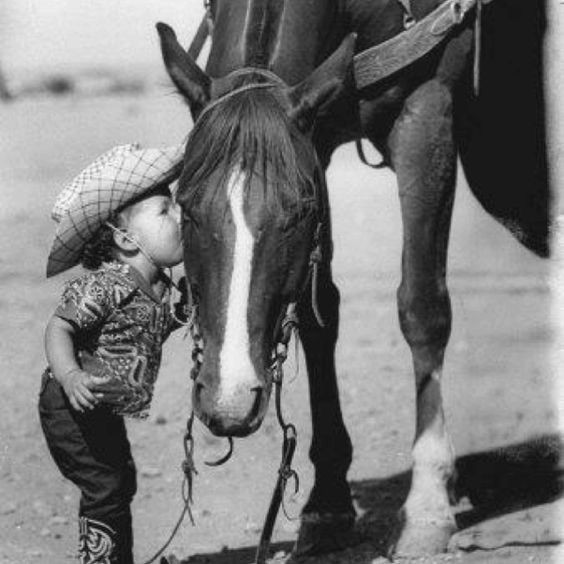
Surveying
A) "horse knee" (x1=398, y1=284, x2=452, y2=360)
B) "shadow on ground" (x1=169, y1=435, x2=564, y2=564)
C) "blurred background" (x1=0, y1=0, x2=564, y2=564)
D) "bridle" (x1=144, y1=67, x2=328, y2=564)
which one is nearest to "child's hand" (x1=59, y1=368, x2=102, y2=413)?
"bridle" (x1=144, y1=67, x2=328, y2=564)

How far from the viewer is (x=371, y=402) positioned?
756cm

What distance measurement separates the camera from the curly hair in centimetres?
455

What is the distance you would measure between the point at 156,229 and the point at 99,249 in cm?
20

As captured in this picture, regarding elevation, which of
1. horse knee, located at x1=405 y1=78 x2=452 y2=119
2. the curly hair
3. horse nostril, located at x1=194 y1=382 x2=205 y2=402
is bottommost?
horse nostril, located at x1=194 y1=382 x2=205 y2=402

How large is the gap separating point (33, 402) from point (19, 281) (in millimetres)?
3709

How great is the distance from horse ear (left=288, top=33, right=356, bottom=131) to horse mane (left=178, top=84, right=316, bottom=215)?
3.0 inches

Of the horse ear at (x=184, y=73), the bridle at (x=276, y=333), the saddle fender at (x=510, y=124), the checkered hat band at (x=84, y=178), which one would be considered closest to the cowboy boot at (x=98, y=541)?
the bridle at (x=276, y=333)

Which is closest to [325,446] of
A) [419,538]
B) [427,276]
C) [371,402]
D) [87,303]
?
[419,538]

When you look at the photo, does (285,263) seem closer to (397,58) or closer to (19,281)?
(397,58)

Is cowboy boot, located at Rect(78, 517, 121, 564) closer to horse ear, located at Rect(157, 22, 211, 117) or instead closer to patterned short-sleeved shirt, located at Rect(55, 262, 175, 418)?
patterned short-sleeved shirt, located at Rect(55, 262, 175, 418)

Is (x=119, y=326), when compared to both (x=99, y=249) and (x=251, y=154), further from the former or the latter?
(x=251, y=154)

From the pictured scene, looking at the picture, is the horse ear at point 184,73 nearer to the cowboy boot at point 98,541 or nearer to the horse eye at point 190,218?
the horse eye at point 190,218

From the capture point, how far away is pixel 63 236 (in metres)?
4.52

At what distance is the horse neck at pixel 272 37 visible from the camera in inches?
185
